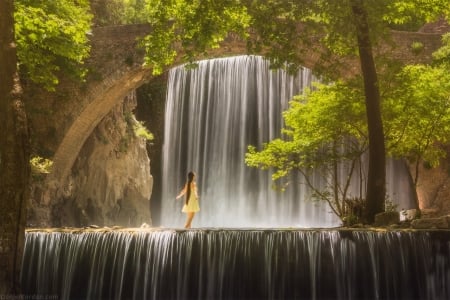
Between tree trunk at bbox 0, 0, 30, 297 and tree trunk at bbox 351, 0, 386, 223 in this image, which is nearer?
tree trunk at bbox 0, 0, 30, 297

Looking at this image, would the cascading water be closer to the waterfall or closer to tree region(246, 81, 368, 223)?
the waterfall

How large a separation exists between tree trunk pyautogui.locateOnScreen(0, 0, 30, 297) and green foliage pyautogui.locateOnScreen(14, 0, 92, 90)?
16.3ft

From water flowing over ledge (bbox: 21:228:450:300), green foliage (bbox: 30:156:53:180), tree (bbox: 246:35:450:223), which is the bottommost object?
water flowing over ledge (bbox: 21:228:450:300)

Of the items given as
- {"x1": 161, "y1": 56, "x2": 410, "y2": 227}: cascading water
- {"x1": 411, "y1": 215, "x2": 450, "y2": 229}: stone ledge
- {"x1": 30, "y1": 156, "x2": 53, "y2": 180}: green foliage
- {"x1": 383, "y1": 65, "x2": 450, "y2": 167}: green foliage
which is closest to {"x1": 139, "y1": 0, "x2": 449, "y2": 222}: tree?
{"x1": 411, "y1": 215, "x2": 450, "y2": 229}: stone ledge

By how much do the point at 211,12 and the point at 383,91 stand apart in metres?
3.60

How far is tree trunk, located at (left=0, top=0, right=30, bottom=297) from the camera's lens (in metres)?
5.39

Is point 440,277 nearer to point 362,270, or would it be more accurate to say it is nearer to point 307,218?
point 362,270

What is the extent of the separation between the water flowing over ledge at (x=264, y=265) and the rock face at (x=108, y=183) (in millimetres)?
7235

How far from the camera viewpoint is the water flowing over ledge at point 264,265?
7.89m

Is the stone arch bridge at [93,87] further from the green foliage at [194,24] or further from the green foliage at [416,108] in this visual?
the green foliage at [194,24]

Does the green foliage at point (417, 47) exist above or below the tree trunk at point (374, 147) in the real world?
above

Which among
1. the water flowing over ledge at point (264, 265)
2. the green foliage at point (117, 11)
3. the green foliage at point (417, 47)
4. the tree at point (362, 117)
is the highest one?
the green foliage at point (117, 11)

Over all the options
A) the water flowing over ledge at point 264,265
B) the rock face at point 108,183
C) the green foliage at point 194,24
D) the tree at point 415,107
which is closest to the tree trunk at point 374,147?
the tree at point 415,107

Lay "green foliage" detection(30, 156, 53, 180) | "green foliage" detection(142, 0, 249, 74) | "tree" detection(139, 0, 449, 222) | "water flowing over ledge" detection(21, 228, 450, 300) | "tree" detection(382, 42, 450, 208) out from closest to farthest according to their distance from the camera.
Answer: "water flowing over ledge" detection(21, 228, 450, 300)
"tree" detection(139, 0, 449, 222)
"green foliage" detection(142, 0, 249, 74)
"tree" detection(382, 42, 450, 208)
"green foliage" detection(30, 156, 53, 180)
